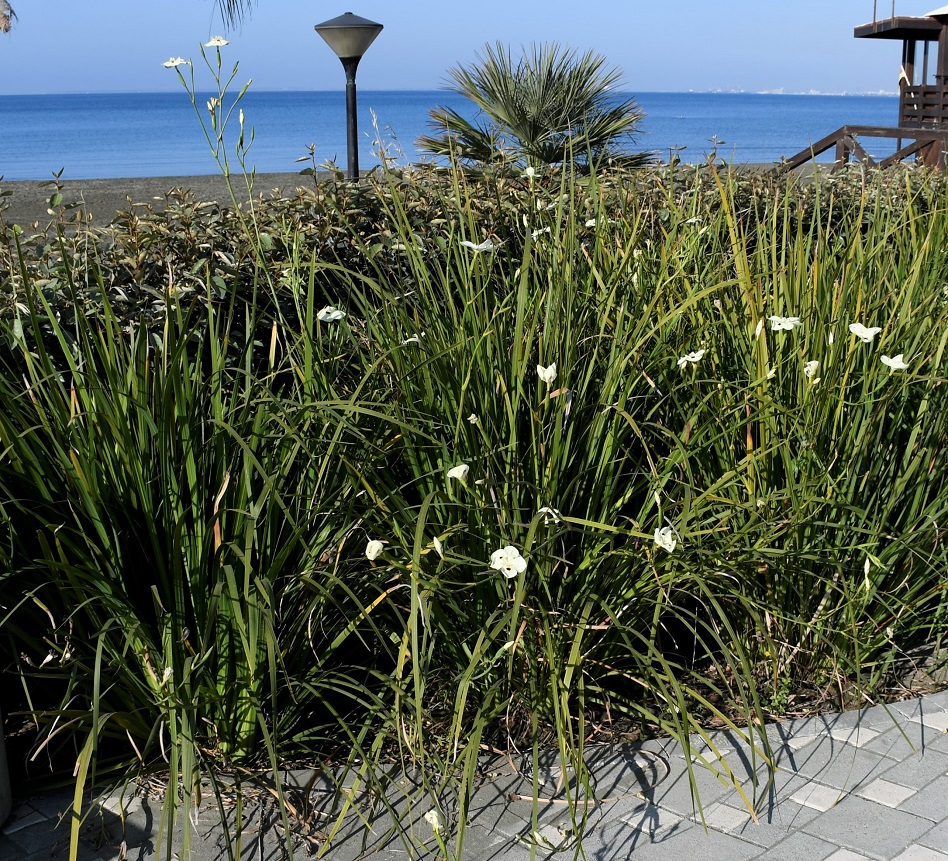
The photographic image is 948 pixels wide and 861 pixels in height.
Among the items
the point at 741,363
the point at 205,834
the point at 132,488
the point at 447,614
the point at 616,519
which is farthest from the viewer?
the point at 741,363

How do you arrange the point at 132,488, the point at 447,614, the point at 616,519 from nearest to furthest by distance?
the point at 132,488
the point at 447,614
the point at 616,519

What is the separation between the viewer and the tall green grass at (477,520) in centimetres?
204

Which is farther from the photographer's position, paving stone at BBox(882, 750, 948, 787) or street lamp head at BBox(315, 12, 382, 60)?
street lamp head at BBox(315, 12, 382, 60)

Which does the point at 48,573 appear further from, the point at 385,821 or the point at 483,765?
the point at 483,765

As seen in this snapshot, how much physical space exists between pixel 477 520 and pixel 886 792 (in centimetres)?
106

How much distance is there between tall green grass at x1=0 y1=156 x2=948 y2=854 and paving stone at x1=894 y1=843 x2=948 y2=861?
386 millimetres

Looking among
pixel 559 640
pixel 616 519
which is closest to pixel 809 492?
pixel 616 519

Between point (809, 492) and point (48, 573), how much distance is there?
1.76m

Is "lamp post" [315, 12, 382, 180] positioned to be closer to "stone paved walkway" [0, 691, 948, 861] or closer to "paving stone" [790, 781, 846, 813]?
"stone paved walkway" [0, 691, 948, 861]

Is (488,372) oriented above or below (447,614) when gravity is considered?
above

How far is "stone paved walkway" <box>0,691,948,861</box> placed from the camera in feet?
6.30

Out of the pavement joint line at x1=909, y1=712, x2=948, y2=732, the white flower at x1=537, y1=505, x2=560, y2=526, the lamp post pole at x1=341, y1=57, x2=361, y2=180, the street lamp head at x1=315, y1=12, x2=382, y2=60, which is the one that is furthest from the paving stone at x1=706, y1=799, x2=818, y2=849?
the street lamp head at x1=315, y1=12, x2=382, y2=60

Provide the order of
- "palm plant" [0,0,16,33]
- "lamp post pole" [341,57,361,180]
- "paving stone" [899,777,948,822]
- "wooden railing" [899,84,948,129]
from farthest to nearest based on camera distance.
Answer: "wooden railing" [899,84,948,129] → "palm plant" [0,0,16,33] → "lamp post pole" [341,57,361,180] → "paving stone" [899,777,948,822]

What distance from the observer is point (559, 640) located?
2.15 meters
